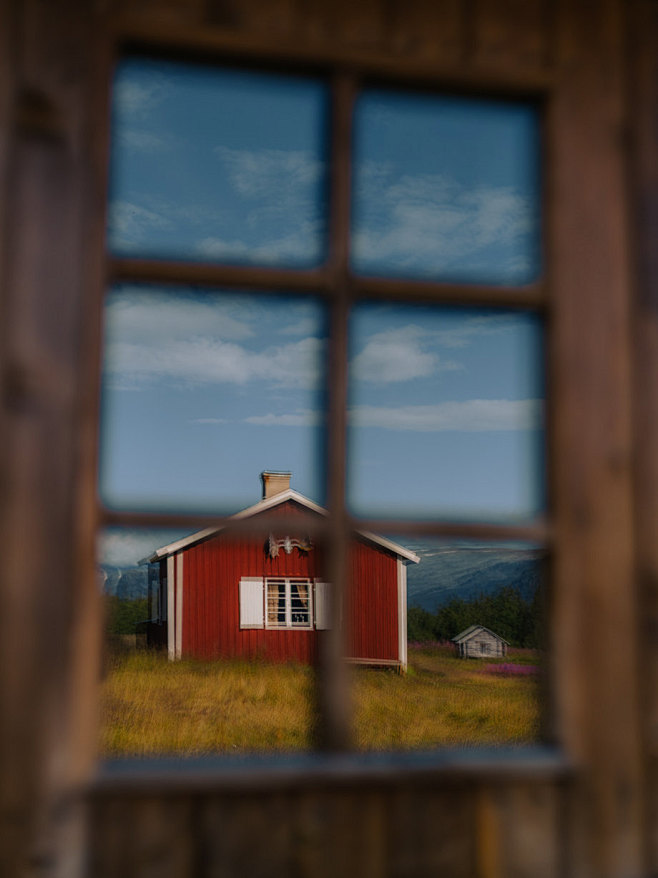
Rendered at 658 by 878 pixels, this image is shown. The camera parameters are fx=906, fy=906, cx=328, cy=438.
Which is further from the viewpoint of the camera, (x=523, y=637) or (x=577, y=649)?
(x=523, y=637)

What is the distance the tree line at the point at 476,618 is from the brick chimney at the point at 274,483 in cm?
405

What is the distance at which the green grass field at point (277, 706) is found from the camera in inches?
504

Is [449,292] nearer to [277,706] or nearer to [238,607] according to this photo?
[277,706]

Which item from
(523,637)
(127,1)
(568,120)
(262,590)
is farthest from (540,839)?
(523,637)

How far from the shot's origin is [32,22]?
1133 mm

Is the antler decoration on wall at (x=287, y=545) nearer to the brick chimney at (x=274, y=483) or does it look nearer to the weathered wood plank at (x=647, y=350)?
the brick chimney at (x=274, y=483)

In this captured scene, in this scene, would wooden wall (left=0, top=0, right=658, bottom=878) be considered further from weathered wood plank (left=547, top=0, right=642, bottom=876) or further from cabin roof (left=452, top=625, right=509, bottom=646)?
cabin roof (left=452, top=625, right=509, bottom=646)

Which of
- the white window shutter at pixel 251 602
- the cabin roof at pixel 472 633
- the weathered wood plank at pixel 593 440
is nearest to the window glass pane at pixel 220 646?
the white window shutter at pixel 251 602

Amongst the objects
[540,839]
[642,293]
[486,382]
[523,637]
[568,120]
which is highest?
[486,382]

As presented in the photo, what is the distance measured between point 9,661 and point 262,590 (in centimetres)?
1466

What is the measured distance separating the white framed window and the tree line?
2.29 meters

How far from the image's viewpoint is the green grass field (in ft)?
42.0

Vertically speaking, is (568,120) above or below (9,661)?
above

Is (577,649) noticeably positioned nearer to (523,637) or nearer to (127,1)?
(127,1)
